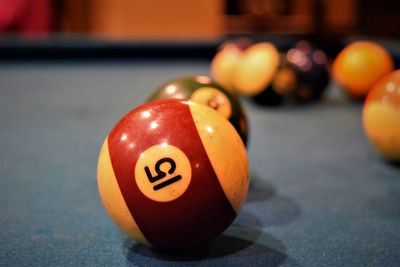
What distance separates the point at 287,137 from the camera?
299 centimetres

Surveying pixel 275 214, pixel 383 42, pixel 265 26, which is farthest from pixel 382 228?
pixel 265 26

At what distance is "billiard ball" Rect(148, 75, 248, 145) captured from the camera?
2.03 meters

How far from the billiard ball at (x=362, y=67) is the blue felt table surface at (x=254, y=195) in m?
0.19

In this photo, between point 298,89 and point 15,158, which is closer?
point 15,158

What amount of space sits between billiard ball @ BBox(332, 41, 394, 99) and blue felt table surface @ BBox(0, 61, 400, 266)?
187 mm

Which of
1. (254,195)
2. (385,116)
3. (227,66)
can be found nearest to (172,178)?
(254,195)

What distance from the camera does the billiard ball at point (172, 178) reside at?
4.49ft

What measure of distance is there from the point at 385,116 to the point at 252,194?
2.27 feet

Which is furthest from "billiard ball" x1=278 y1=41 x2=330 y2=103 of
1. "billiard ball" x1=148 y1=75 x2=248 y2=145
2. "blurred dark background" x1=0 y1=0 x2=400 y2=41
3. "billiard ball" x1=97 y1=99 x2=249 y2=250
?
"blurred dark background" x1=0 y1=0 x2=400 y2=41

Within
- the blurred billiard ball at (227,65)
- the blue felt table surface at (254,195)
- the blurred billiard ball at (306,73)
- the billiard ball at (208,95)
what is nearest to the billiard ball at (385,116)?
the blue felt table surface at (254,195)

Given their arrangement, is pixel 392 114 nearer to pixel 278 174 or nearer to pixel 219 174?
pixel 278 174

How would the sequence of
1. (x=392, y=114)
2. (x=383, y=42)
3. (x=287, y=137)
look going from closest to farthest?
(x=392, y=114), (x=287, y=137), (x=383, y=42)

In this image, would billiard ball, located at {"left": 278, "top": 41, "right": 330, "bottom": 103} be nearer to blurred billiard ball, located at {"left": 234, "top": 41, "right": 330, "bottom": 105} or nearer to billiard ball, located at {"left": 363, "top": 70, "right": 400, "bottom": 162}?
blurred billiard ball, located at {"left": 234, "top": 41, "right": 330, "bottom": 105}

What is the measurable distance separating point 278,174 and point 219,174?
3.10 ft
